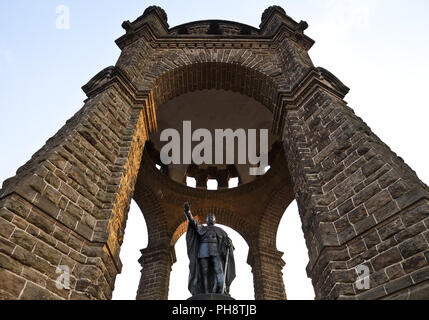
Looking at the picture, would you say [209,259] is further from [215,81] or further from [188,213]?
[215,81]

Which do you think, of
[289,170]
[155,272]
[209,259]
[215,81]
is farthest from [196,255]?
[155,272]

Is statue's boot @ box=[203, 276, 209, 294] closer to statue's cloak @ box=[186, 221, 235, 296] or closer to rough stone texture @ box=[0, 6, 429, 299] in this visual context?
statue's cloak @ box=[186, 221, 235, 296]

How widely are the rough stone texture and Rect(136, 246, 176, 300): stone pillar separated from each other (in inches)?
2.4

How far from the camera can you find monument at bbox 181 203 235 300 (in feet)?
15.4

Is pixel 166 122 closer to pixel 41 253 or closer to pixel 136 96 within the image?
pixel 136 96

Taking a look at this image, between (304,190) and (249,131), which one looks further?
(249,131)

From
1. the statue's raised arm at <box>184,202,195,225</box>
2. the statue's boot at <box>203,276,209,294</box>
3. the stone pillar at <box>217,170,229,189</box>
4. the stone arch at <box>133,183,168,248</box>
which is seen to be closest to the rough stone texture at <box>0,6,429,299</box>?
the statue's raised arm at <box>184,202,195,225</box>

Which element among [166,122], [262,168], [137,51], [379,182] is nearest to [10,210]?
[379,182]

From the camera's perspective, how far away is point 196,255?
198 inches

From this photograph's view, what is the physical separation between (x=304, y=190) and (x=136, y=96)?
181 inches

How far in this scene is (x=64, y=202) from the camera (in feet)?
13.8

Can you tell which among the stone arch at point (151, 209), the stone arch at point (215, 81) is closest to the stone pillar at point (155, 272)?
the stone arch at point (151, 209)

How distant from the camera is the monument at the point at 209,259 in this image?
4707mm

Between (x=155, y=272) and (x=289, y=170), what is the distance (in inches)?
265
